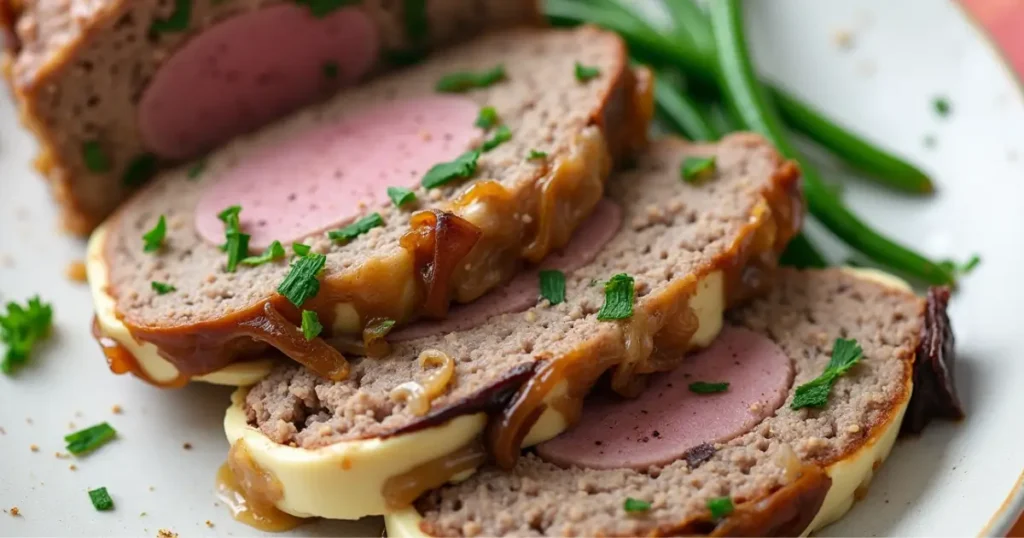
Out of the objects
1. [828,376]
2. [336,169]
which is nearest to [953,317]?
[828,376]

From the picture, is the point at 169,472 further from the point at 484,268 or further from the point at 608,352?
the point at 608,352

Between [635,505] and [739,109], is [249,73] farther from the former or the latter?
[635,505]

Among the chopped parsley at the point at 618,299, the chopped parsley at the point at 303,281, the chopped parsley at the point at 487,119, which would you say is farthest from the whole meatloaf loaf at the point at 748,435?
the chopped parsley at the point at 487,119

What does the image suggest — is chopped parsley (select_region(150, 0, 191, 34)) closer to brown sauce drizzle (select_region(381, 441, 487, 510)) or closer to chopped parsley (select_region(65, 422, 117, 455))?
chopped parsley (select_region(65, 422, 117, 455))

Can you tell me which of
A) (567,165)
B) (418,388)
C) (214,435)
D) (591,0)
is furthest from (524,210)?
(591,0)

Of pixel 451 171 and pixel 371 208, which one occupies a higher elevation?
pixel 451 171

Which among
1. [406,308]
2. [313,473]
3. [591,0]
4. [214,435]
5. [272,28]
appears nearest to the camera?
[313,473]
